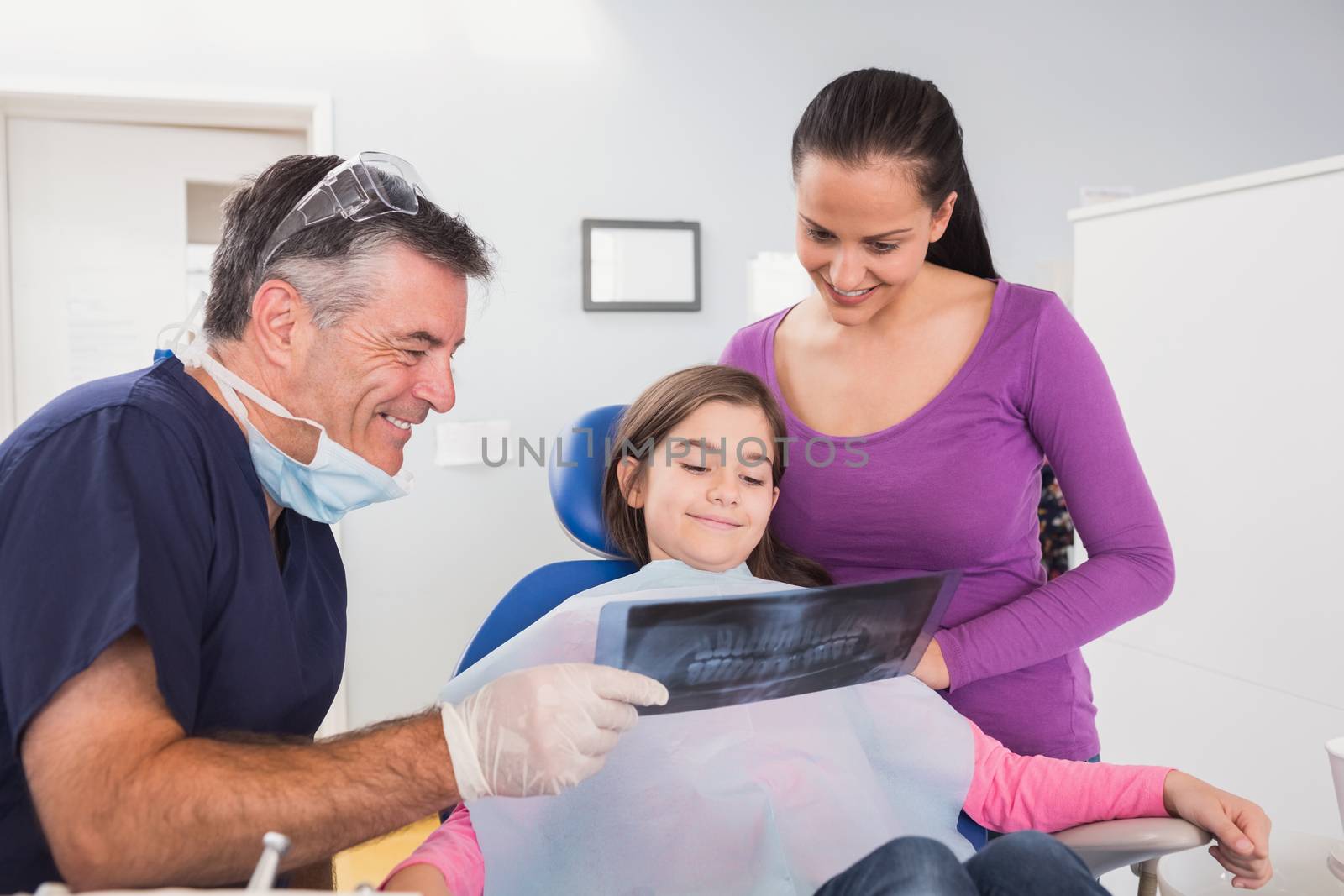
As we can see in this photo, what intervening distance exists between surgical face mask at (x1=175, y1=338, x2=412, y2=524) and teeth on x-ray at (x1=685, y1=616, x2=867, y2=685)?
406 millimetres

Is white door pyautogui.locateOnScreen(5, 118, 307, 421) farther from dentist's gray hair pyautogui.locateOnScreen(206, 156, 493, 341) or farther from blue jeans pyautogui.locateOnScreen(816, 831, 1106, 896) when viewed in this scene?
blue jeans pyautogui.locateOnScreen(816, 831, 1106, 896)

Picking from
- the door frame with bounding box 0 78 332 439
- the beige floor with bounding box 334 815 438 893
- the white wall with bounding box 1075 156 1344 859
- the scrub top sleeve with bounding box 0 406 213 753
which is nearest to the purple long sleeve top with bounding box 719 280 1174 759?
the white wall with bounding box 1075 156 1344 859

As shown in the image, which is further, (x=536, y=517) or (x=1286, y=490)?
(x=536, y=517)

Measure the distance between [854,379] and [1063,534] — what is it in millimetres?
1613

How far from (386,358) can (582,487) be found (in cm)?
42

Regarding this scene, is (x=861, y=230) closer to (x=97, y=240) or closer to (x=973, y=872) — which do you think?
(x=973, y=872)

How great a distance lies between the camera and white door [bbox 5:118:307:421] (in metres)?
2.74

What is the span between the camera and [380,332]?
1.04m

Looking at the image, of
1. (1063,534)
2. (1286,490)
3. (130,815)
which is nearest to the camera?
(130,815)

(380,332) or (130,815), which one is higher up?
(380,332)

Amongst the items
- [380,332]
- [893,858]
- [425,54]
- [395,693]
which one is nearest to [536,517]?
[395,693]

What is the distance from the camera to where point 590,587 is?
1378 mm

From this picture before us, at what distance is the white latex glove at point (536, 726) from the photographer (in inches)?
33.9

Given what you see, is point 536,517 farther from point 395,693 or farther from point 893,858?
point 893,858
